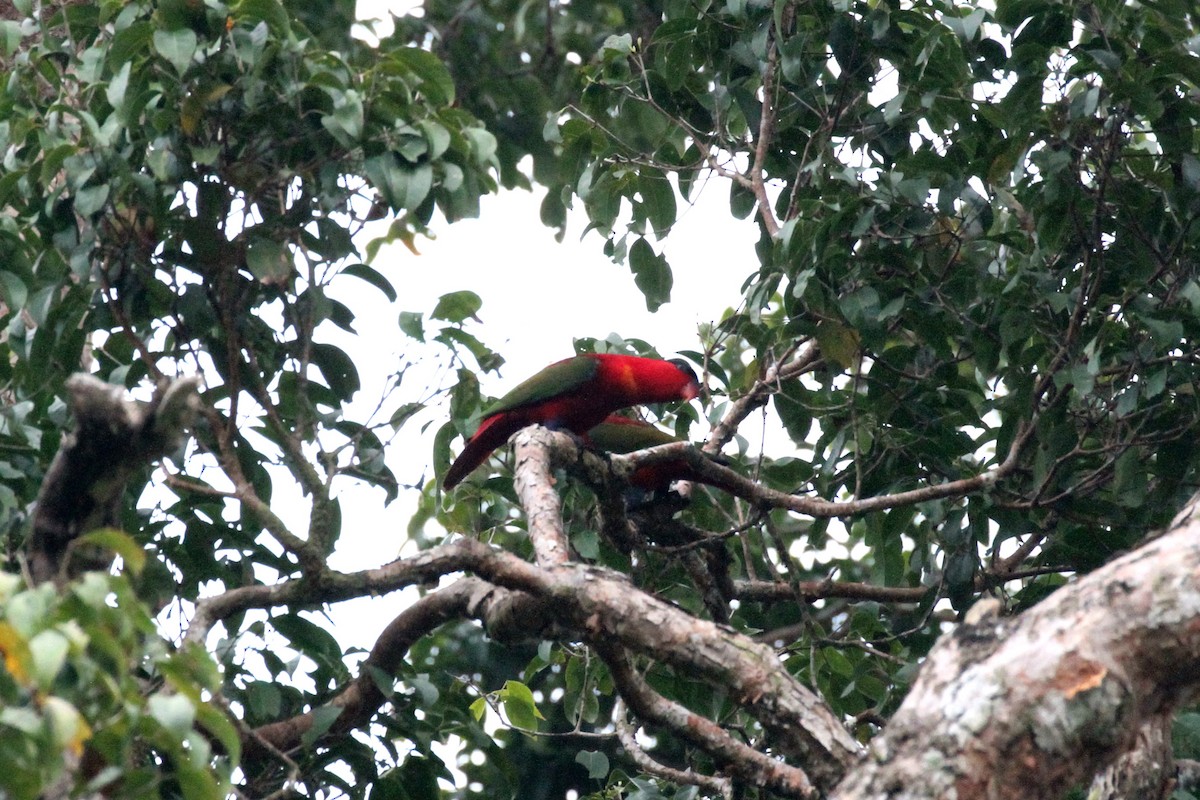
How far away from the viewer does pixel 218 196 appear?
3365 millimetres

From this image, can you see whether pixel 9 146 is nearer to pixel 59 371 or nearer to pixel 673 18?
pixel 59 371

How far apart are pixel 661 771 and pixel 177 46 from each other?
7.45 ft

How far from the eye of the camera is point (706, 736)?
9.63 feet

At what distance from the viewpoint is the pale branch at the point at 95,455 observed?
1855 millimetres

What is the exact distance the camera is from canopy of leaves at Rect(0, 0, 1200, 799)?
3.18m

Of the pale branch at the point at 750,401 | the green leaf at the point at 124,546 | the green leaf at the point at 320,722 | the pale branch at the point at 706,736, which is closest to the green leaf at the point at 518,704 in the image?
the green leaf at the point at 320,722

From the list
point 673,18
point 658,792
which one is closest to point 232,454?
point 658,792

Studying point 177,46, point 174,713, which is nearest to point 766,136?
point 177,46

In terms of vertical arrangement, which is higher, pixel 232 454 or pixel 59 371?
pixel 59 371

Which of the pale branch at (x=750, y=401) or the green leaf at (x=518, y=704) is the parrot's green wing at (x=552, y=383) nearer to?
the pale branch at (x=750, y=401)

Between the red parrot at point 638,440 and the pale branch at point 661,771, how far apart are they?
101cm

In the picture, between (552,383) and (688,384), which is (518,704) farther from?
(688,384)

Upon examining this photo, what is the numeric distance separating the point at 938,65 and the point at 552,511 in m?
1.85

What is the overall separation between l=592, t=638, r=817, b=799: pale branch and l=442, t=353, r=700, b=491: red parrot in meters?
2.04
